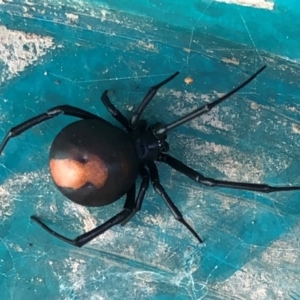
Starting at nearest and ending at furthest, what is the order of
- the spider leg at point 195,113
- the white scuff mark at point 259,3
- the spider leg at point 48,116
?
1. the spider leg at point 195,113
2. the spider leg at point 48,116
3. the white scuff mark at point 259,3

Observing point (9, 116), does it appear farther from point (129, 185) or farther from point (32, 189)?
point (129, 185)

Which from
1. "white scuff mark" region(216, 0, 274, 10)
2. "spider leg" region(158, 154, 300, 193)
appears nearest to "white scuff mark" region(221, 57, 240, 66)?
"white scuff mark" region(216, 0, 274, 10)

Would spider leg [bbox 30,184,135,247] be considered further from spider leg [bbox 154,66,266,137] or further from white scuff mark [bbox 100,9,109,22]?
white scuff mark [bbox 100,9,109,22]

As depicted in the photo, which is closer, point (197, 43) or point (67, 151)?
point (67, 151)

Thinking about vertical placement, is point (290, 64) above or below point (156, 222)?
above

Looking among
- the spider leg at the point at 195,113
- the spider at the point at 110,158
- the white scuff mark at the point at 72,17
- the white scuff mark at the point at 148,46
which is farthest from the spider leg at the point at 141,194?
the white scuff mark at the point at 72,17

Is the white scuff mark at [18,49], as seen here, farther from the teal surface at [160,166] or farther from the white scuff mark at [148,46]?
the white scuff mark at [148,46]

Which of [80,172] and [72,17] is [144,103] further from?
[72,17]

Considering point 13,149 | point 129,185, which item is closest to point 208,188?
point 129,185
